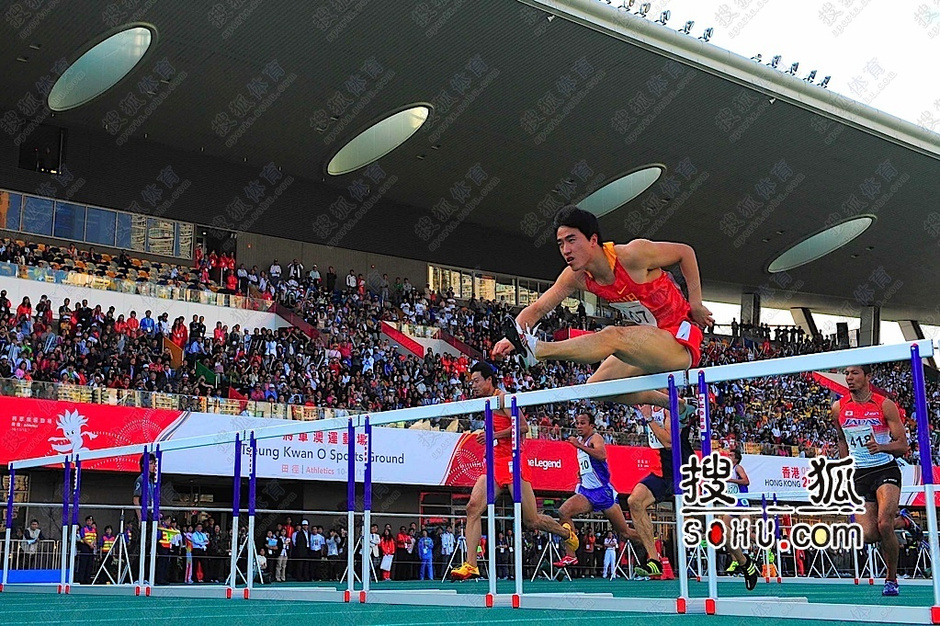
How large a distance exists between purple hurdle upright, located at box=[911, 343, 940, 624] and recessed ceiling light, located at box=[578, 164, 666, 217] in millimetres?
29198

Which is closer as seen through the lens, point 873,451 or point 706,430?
point 706,430

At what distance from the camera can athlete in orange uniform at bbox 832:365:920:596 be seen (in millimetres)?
9273

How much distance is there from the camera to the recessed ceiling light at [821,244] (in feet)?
138

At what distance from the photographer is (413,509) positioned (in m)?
28.5

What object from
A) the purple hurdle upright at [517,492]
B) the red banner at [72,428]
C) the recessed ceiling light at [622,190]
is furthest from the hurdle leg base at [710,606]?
the recessed ceiling light at [622,190]

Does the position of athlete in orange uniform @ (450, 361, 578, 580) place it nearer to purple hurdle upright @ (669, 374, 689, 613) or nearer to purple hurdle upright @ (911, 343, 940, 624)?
purple hurdle upright @ (669, 374, 689, 613)

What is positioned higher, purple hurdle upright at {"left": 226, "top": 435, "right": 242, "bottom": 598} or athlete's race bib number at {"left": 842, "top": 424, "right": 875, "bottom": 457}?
athlete's race bib number at {"left": 842, "top": 424, "right": 875, "bottom": 457}

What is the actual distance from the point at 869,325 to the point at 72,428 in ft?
137

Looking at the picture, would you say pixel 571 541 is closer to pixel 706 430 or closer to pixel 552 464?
pixel 706 430

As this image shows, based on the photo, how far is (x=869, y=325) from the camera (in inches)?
2066

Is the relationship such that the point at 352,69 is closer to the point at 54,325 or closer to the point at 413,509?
the point at 54,325

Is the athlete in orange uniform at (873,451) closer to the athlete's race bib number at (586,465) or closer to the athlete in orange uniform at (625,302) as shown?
the athlete in orange uniform at (625,302)

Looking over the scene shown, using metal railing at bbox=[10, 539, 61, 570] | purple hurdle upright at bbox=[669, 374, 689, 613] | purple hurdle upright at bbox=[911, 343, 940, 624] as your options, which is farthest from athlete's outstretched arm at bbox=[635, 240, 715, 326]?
metal railing at bbox=[10, 539, 61, 570]

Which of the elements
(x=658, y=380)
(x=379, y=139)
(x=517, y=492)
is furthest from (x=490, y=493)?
(x=379, y=139)
